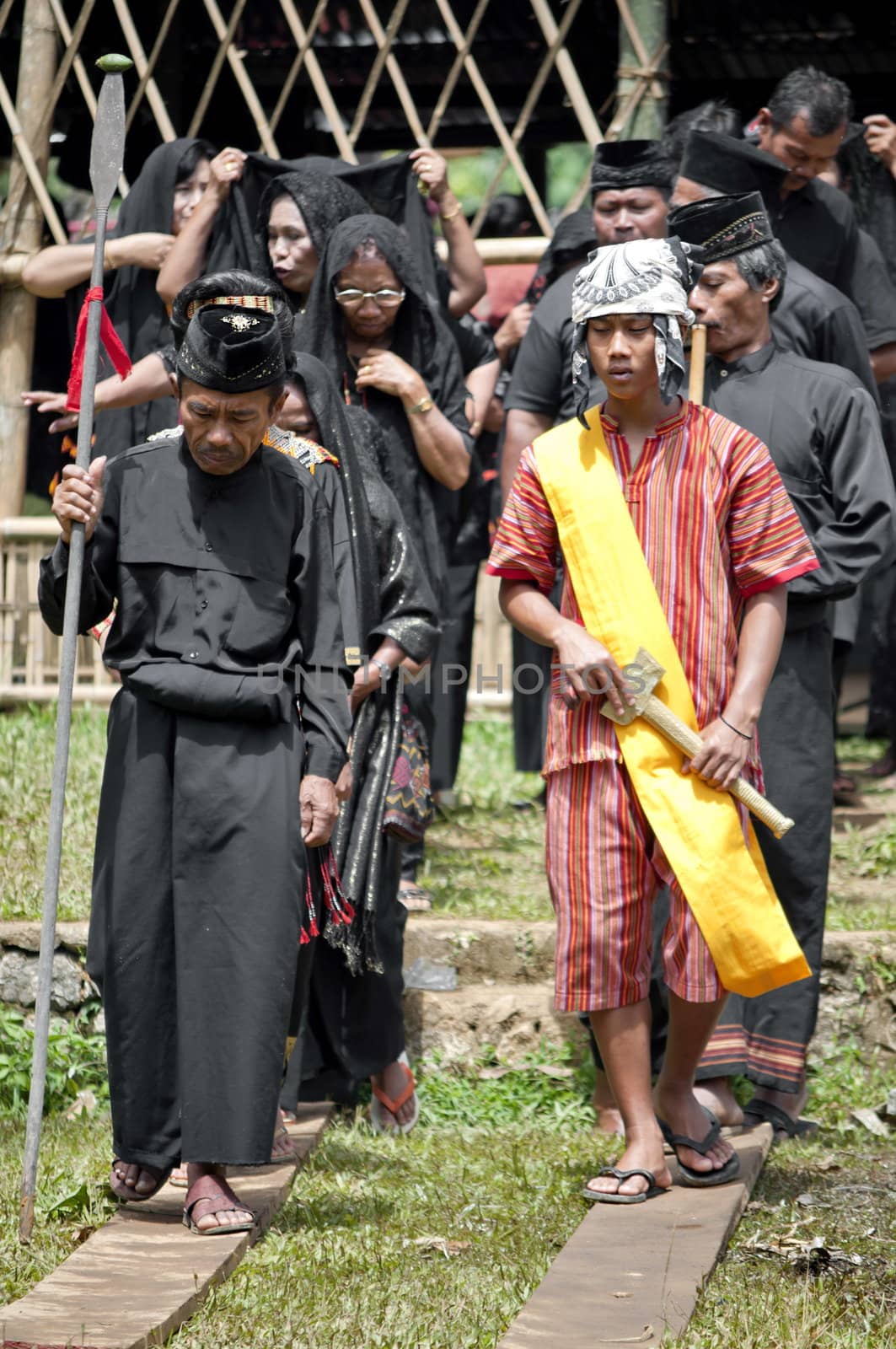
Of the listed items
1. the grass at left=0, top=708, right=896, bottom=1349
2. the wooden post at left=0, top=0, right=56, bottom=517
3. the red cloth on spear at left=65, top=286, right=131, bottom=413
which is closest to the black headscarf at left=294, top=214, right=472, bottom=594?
the red cloth on spear at left=65, top=286, right=131, bottom=413

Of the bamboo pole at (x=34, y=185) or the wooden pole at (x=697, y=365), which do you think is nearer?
the wooden pole at (x=697, y=365)

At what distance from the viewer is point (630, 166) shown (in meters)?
5.76

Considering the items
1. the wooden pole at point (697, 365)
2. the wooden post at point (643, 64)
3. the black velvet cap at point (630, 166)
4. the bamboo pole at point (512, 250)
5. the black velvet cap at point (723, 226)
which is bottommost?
the wooden pole at point (697, 365)

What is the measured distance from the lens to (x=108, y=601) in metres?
3.93

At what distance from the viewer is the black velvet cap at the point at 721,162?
17.5 feet

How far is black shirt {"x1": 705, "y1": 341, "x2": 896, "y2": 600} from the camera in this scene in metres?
4.57

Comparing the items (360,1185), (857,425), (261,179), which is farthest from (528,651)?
(360,1185)

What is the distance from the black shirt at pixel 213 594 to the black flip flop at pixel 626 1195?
1084mm

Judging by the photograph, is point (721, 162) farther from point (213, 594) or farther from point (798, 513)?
point (213, 594)

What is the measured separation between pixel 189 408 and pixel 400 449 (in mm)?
1711

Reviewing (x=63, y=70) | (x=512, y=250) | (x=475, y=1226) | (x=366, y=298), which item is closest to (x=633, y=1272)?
(x=475, y=1226)

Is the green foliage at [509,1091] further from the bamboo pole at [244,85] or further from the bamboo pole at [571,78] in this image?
the bamboo pole at [244,85]

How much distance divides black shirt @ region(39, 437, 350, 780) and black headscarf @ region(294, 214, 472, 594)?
1368 mm

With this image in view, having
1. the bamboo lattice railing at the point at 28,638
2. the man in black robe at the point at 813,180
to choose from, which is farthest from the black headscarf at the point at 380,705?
the bamboo lattice railing at the point at 28,638
